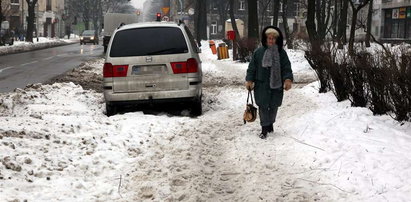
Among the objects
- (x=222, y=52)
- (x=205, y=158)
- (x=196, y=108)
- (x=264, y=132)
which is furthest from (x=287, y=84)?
(x=222, y=52)

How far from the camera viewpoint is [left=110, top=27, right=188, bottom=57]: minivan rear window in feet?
29.3

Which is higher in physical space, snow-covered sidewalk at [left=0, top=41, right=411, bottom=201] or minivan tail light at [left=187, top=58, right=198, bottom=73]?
minivan tail light at [left=187, top=58, right=198, bottom=73]

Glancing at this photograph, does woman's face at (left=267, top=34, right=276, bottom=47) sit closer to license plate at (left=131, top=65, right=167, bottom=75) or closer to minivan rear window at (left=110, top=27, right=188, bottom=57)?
minivan rear window at (left=110, top=27, right=188, bottom=57)

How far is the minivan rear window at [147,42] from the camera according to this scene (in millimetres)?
8938

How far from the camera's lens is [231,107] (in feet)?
35.4

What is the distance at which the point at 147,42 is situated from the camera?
902 cm

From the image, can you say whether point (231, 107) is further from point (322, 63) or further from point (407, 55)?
point (407, 55)

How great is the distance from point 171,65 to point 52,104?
2.99 metres

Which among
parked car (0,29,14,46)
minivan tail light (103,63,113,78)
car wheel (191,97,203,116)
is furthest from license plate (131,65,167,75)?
parked car (0,29,14,46)

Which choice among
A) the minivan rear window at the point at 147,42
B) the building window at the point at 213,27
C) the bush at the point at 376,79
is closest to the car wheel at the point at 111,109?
the minivan rear window at the point at 147,42

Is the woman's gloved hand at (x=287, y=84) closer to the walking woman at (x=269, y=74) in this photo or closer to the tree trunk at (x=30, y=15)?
the walking woman at (x=269, y=74)

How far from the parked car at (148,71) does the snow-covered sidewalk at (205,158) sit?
0.41 metres

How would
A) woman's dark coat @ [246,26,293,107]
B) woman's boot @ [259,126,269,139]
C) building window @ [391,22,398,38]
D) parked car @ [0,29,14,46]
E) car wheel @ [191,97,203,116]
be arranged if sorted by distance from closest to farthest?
woman's dark coat @ [246,26,293,107] < woman's boot @ [259,126,269,139] < car wheel @ [191,97,203,116] < parked car @ [0,29,14,46] < building window @ [391,22,398,38]

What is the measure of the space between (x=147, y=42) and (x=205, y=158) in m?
3.36
